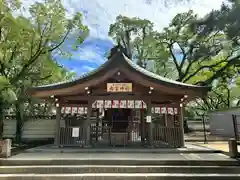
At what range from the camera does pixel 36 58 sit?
558 inches

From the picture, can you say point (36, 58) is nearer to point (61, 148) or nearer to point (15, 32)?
point (15, 32)

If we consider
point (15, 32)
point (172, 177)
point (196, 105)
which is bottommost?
point (172, 177)

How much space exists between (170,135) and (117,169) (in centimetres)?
425

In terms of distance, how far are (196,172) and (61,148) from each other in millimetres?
6301

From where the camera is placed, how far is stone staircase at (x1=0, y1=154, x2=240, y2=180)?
21.3ft

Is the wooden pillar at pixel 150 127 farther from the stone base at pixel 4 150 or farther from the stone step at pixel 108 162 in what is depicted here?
the stone base at pixel 4 150

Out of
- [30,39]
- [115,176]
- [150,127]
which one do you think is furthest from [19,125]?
[115,176]

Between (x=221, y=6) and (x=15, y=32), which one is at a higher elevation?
(x=15, y=32)

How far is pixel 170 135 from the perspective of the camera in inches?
404

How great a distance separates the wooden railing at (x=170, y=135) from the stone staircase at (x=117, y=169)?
283 cm

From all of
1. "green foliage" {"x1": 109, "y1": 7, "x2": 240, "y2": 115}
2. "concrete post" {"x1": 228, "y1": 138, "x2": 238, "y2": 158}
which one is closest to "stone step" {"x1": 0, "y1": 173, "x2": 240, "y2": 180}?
"concrete post" {"x1": 228, "y1": 138, "x2": 238, "y2": 158}

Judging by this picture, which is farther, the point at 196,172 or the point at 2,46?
the point at 2,46

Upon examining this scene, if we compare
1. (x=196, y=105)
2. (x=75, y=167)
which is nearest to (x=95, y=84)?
(x=75, y=167)

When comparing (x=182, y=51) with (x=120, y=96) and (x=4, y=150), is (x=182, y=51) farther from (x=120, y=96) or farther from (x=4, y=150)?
(x=4, y=150)
